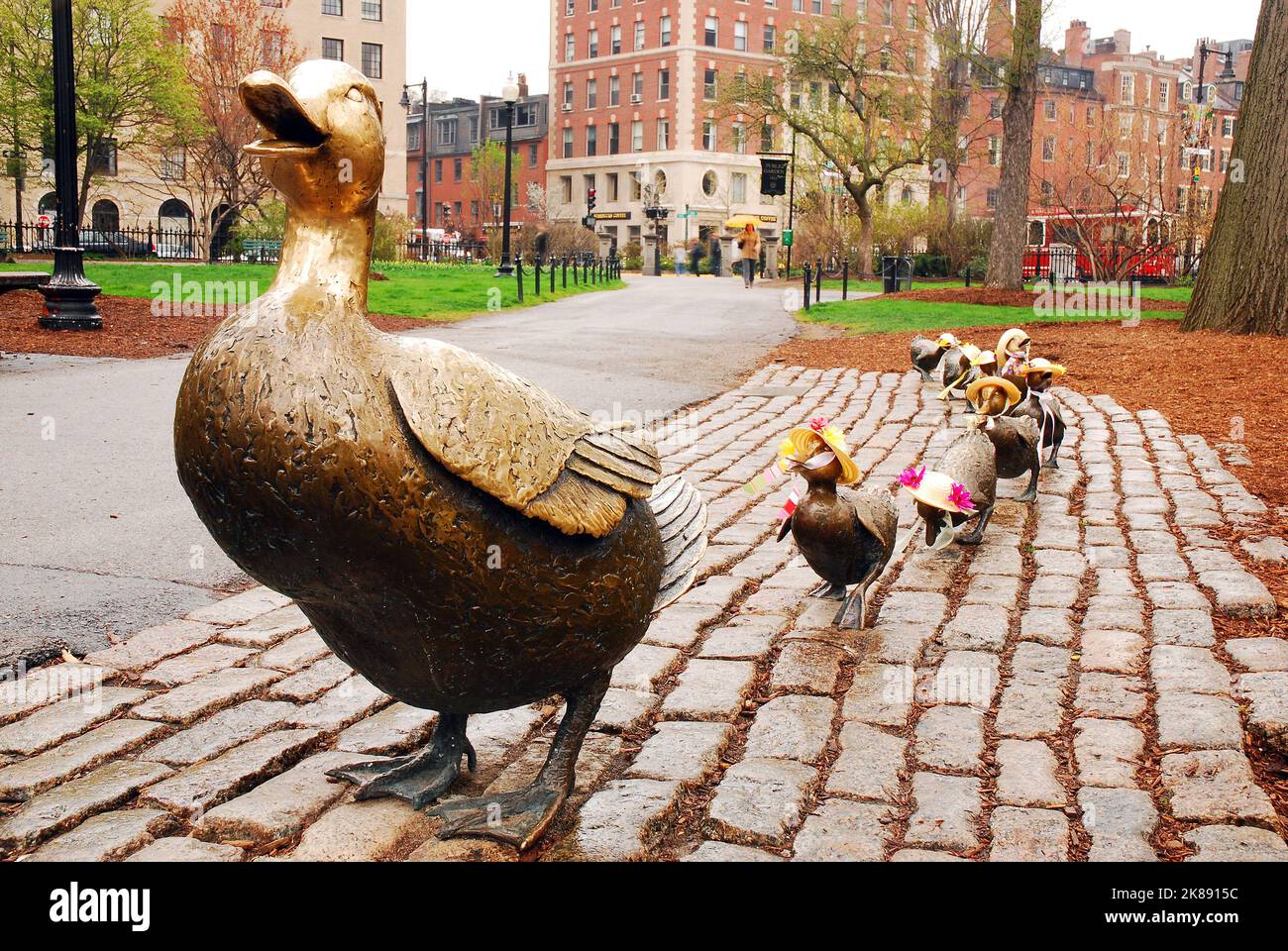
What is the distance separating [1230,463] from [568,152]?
220ft

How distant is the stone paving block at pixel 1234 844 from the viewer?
9.39 ft

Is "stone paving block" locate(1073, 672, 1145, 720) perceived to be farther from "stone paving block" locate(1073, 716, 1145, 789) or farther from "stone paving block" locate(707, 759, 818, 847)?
"stone paving block" locate(707, 759, 818, 847)

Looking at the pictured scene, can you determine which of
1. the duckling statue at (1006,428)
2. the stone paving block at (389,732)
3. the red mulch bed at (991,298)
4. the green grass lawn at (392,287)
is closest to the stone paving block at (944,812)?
the stone paving block at (389,732)

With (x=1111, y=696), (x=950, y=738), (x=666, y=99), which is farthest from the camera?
(x=666, y=99)

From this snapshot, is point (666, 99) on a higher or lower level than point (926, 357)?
higher

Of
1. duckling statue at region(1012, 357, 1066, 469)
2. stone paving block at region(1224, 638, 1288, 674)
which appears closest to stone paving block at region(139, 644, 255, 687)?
stone paving block at region(1224, 638, 1288, 674)

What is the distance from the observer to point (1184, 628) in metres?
4.67

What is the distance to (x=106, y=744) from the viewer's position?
11.4 feet

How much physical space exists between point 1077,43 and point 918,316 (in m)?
65.5

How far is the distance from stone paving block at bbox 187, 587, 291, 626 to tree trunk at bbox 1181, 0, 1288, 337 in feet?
40.4

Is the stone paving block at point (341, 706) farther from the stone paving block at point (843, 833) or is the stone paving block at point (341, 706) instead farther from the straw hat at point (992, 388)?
the straw hat at point (992, 388)

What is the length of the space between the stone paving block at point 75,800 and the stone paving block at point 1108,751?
2.75 m

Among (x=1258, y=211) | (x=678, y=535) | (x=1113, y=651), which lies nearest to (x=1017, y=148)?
(x=1258, y=211)

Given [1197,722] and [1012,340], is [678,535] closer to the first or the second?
[1197,722]
